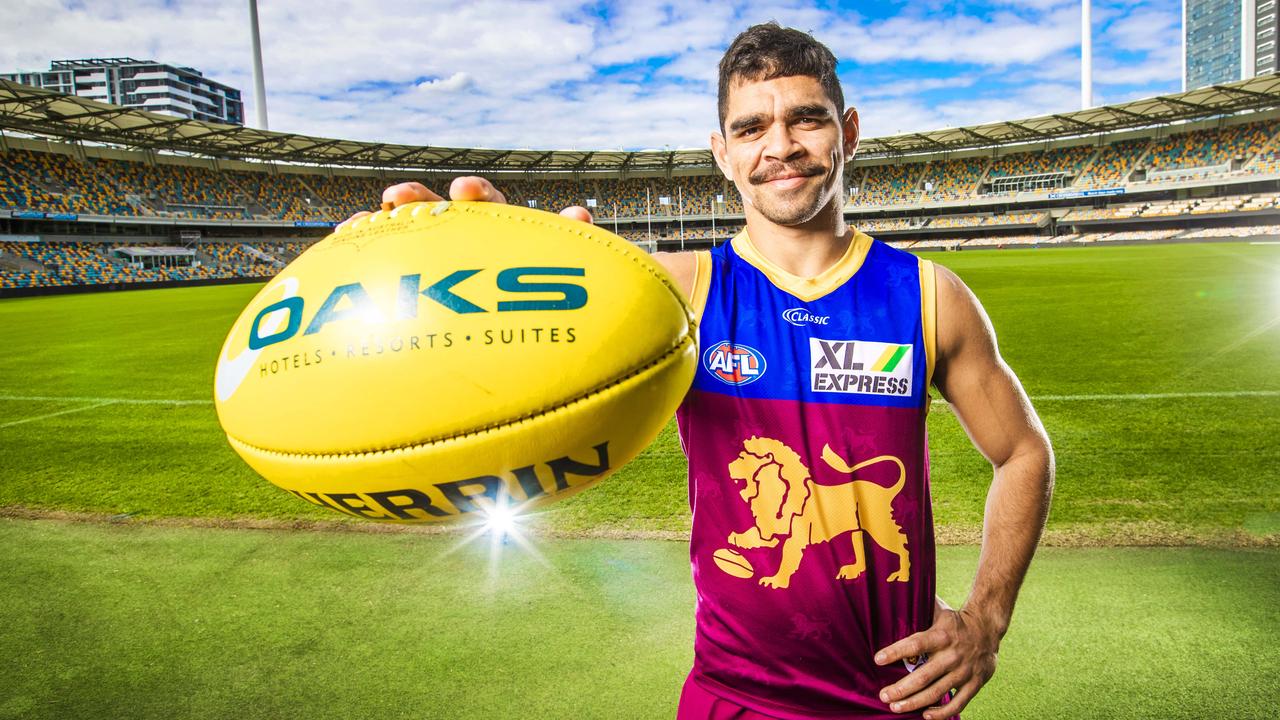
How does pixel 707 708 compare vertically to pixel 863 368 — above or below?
below

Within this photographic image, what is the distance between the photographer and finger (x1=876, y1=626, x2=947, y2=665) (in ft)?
4.54

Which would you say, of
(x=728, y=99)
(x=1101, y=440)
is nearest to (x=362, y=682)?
(x=728, y=99)

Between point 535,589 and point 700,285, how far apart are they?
86.5 inches

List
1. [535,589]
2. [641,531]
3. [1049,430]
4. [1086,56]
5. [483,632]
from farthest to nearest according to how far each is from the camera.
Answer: [1086,56]
[1049,430]
[641,531]
[535,589]
[483,632]

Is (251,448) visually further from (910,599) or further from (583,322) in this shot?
(910,599)

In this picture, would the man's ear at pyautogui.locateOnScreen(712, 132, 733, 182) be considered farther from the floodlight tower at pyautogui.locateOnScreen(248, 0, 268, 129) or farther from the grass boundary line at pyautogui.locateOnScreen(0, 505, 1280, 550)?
the floodlight tower at pyautogui.locateOnScreen(248, 0, 268, 129)

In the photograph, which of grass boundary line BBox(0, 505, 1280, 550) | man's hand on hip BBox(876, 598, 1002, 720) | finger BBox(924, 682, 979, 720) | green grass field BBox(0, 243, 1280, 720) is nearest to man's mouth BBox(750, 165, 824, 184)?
man's hand on hip BBox(876, 598, 1002, 720)

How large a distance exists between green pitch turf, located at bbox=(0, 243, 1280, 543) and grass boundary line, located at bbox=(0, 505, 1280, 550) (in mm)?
21

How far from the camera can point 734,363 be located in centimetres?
154

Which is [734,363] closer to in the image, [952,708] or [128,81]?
[952,708]

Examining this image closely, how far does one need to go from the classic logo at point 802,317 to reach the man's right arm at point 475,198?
0.77ft

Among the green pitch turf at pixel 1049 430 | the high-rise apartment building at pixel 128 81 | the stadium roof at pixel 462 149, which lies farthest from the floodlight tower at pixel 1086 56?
the high-rise apartment building at pixel 128 81

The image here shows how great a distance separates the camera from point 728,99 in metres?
1.63

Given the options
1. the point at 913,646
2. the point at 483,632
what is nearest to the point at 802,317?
the point at 913,646
